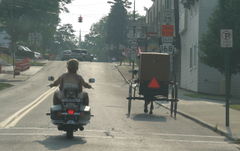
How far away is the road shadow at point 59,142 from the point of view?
12.0 m

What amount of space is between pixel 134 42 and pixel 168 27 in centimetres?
1670

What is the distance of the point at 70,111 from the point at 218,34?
24290mm

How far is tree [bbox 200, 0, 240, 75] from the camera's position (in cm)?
3556

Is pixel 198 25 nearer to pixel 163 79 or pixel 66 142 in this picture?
pixel 163 79

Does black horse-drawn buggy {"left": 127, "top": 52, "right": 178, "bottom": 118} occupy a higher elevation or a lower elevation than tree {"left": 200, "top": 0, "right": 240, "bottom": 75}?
lower

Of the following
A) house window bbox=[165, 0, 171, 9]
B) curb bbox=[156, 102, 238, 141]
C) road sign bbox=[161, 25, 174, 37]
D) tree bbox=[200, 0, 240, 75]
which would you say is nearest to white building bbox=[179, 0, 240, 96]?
tree bbox=[200, 0, 240, 75]

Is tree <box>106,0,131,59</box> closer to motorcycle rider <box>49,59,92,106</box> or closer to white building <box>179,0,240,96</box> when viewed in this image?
white building <box>179,0,240,96</box>

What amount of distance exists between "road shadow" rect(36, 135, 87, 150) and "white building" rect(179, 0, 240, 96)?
27138 mm

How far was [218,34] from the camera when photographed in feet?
119

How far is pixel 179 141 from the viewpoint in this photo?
14.1 m

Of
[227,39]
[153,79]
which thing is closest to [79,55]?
[153,79]

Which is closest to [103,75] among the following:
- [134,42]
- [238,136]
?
[134,42]

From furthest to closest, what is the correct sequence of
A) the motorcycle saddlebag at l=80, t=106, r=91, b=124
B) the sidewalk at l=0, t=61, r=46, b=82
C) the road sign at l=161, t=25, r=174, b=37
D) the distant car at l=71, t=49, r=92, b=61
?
the distant car at l=71, t=49, r=92, b=61 → the sidewalk at l=0, t=61, r=46, b=82 → the road sign at l=161, t=25, r=174, b=37 → the motorcycle saddlebag at l=80, t=106, r=91, b=124

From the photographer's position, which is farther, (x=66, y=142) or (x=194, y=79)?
(x=194, y=79)
